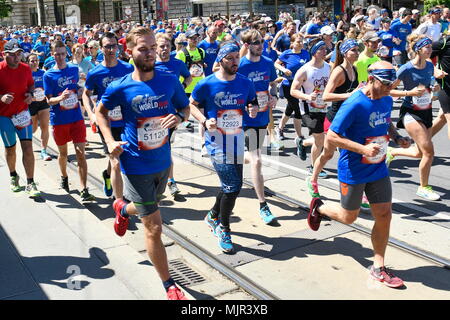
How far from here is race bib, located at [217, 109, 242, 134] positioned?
17.8 ft

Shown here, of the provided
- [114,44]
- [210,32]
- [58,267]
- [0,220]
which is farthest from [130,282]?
[210,32]

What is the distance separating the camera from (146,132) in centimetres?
435

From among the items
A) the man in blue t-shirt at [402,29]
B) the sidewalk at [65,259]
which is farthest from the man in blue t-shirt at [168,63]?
the man in blue t-shirt at [402,29]

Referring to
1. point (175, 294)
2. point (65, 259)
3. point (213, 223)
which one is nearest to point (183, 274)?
point (175, 294)

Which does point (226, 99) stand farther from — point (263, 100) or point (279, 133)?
point (279, 133)

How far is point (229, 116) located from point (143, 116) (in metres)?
1.30

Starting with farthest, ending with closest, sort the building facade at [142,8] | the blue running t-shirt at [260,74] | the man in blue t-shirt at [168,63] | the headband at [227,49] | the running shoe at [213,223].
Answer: the building facade at [142,8] < the man in blue t-shirt at [168,63] < the blue running t-shirt at [260,74] < the running shoe at [213,223] < the headband at [227,49]

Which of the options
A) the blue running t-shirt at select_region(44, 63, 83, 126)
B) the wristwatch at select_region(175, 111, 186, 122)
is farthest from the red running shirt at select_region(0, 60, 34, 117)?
the wristwatch at select_region(175, 111, 186, 122)

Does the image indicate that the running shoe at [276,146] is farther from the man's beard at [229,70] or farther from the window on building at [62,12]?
the window on building at [62,12]

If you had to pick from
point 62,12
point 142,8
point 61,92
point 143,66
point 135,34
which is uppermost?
point 62,12

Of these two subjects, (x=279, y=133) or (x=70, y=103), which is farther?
(x=279, y=133)

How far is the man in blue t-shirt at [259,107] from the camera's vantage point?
20.1ft

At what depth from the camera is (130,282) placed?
4684 millimetres

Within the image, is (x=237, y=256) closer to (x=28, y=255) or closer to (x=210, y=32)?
(x=28, y=255)
